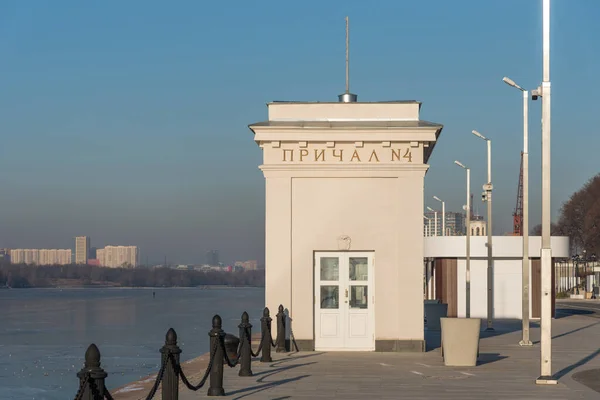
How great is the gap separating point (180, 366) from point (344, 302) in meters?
7.73

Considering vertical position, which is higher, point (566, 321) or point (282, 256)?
point (282, 256)

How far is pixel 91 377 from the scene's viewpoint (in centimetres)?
1005

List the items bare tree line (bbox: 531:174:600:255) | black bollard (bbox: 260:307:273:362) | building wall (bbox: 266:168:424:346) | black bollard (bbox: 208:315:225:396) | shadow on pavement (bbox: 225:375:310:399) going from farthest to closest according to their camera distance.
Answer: bare tree line (bbox: 531:174:600:255) → building wall (bbox: 266:168:424:346) → black bollard (bbox: 260:307:273:362) → shadow on pavement (bbox: 225:375:310:399) → black bollard (bbox: 208:315:225:396)

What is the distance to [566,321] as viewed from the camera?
4394 centimetres

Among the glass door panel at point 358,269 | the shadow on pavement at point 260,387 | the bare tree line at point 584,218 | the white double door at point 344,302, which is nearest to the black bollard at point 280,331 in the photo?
the white double door at point 344,302

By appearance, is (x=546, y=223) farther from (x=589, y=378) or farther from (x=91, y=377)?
(x=91, y=377)

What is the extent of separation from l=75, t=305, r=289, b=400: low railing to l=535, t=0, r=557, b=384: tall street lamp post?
575 cm

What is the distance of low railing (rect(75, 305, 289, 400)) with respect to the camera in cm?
1010

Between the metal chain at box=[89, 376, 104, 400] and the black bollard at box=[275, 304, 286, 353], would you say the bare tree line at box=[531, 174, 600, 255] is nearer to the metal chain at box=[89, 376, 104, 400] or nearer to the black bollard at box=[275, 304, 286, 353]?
the black bollard at box=[275, 304, 286, 353]

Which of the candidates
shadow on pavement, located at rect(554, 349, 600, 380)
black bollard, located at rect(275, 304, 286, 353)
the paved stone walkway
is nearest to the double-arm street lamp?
the paved stone walkway

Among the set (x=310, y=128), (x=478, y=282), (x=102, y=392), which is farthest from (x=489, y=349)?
(x=478, y=282)

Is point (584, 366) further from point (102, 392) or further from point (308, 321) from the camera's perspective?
point (102, 392)

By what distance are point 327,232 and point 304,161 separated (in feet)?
6.23

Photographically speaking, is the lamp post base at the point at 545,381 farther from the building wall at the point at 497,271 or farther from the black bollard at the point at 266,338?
the building wall at the point at 497,271
